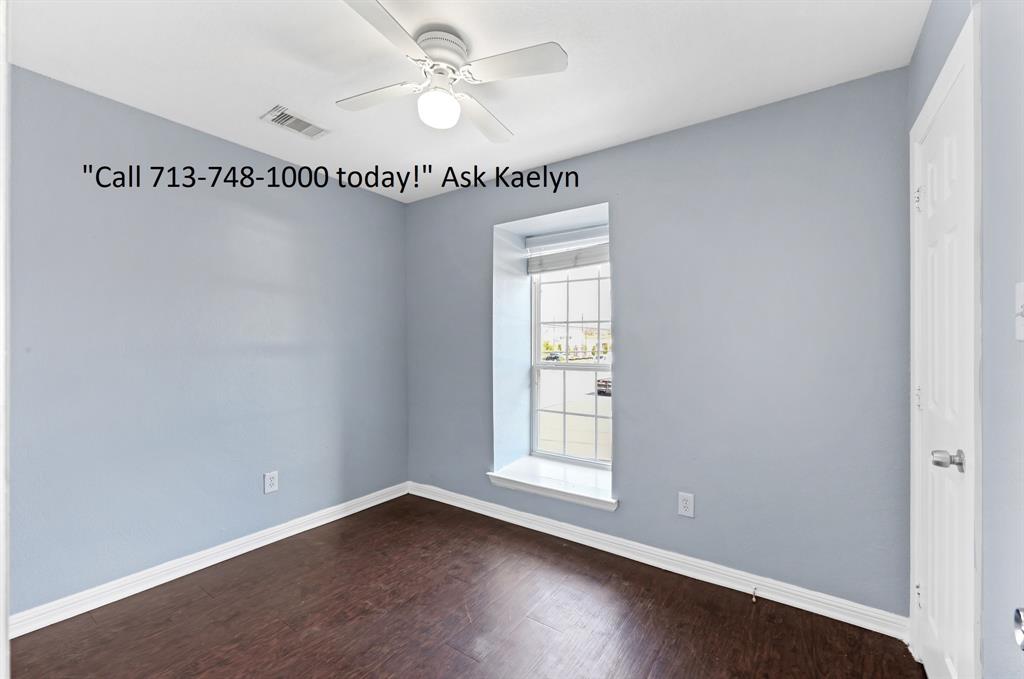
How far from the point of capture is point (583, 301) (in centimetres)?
360

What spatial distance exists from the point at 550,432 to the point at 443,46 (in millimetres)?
2780

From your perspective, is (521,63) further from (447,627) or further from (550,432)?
(550,432)

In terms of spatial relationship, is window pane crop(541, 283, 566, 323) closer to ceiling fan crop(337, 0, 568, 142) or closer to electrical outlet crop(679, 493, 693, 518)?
electrical outlet crop(679, 493, 693, 518)

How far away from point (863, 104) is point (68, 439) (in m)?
4.02

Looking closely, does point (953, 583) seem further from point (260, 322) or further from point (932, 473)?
point (260, 322)

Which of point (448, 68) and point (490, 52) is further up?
point (490, 52)

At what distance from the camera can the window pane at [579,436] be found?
11.5 feet

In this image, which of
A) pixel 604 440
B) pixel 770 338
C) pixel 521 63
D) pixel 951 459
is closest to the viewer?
pixel 951 459

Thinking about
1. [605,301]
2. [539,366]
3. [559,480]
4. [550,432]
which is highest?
[605,301]

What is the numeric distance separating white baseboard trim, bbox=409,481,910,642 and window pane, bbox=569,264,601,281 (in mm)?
1794

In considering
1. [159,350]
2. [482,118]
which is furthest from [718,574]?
[159,350]

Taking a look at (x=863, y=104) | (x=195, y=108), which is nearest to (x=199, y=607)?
Result: (x=195, y=108)
